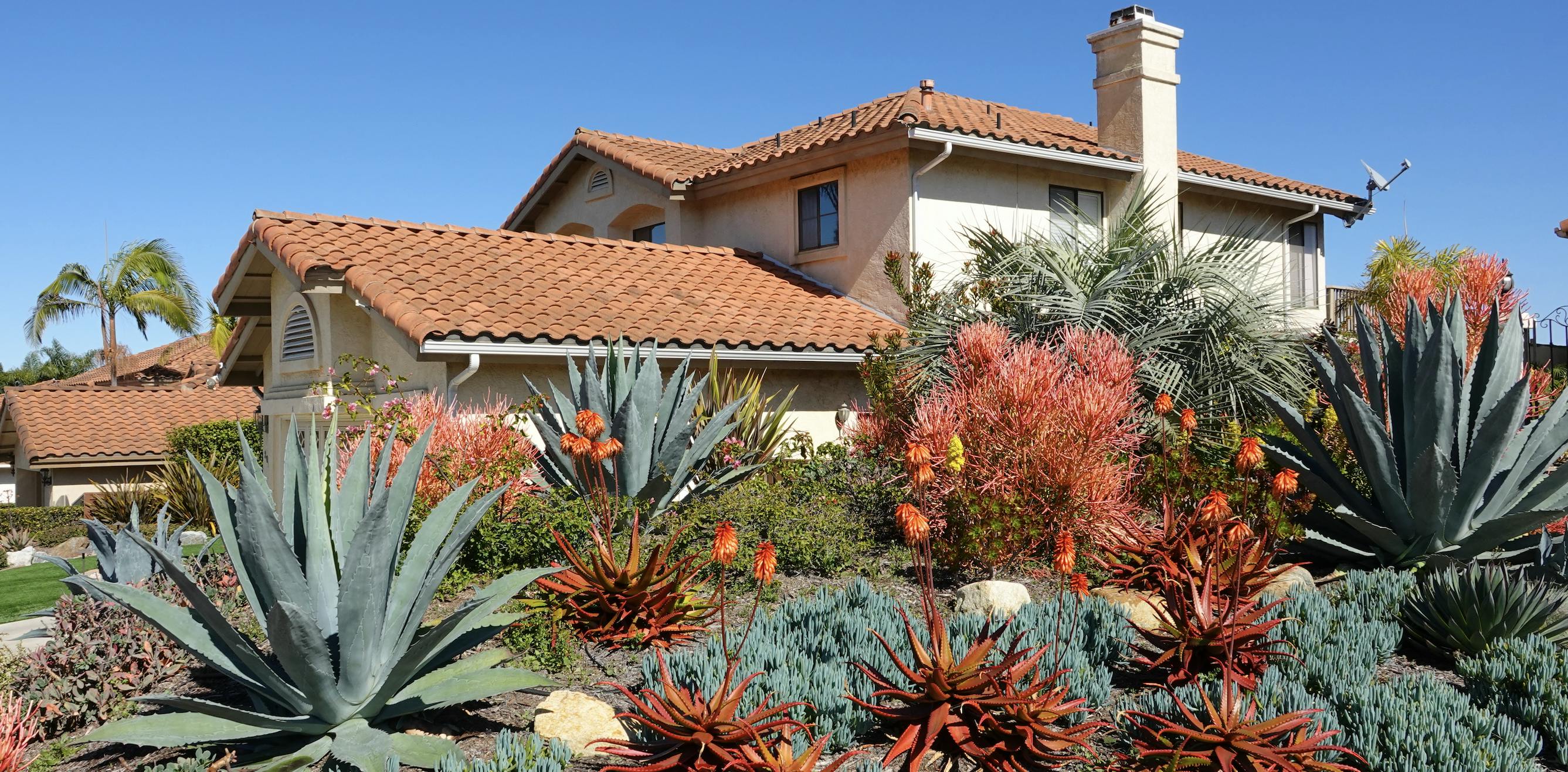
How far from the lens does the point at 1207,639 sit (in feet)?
17.9

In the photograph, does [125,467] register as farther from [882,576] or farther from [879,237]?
[882,576]

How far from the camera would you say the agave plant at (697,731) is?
4.10 metres

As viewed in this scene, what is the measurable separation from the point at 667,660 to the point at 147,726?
214 centimetres

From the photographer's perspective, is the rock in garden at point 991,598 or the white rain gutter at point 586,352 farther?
the white rain gutter at point 586,352

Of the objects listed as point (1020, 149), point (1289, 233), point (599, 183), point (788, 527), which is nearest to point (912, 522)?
point (788, 527)

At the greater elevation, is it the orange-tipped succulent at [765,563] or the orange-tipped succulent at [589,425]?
the orange-tipped succulent at [589,425]

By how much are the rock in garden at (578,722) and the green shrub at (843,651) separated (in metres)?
0.26

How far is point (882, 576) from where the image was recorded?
27.3 ft

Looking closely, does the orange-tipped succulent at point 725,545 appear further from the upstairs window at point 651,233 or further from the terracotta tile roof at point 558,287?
the upstairs window at point 651,233

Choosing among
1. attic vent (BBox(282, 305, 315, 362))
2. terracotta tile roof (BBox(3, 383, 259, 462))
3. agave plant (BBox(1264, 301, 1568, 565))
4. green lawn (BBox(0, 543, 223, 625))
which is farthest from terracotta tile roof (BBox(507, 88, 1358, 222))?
terracotta tile roof (BBox(3, 383, 259, 462))

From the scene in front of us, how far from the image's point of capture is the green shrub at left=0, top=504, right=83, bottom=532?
25453 mm

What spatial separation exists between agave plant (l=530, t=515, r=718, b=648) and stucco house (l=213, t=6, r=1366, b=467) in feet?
17.2

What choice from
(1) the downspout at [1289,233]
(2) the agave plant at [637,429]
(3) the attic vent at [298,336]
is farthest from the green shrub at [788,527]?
(1) the downspout at [1289,233]

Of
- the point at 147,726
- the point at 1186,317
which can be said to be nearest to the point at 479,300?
the point at 1186,317
